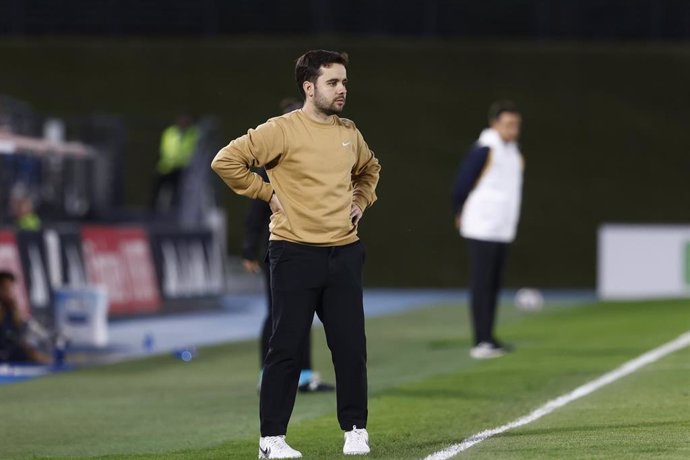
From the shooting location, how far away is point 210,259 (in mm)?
26125

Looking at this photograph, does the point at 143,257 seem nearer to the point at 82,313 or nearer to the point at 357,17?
the point at 82,313

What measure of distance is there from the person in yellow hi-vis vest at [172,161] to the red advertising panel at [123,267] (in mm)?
4475

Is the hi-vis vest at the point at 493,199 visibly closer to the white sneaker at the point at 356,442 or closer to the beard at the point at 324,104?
the white sneaker at the point at 356,442

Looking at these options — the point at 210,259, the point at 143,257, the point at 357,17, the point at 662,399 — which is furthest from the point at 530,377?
the point at 357,17

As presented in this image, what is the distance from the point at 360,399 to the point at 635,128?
24807 millimetres

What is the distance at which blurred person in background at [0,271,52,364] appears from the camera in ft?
50.2

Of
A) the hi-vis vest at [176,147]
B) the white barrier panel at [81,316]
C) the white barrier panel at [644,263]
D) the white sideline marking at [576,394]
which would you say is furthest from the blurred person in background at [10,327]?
the white barrier panel at [644,263]

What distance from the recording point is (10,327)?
15359mm

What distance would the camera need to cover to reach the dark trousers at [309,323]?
8.54 metres

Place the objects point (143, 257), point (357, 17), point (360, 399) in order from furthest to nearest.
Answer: point (357, 17), point (143, 257), point (360, 399)

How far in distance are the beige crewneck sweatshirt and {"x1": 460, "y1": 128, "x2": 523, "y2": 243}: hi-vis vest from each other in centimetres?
764

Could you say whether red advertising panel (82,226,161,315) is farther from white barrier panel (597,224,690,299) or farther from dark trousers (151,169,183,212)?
white barrier panel (597,224,690,299)

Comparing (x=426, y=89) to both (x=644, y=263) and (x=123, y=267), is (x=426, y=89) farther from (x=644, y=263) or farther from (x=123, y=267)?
(x=123, y=267)

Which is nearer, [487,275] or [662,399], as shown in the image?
[662,399]
